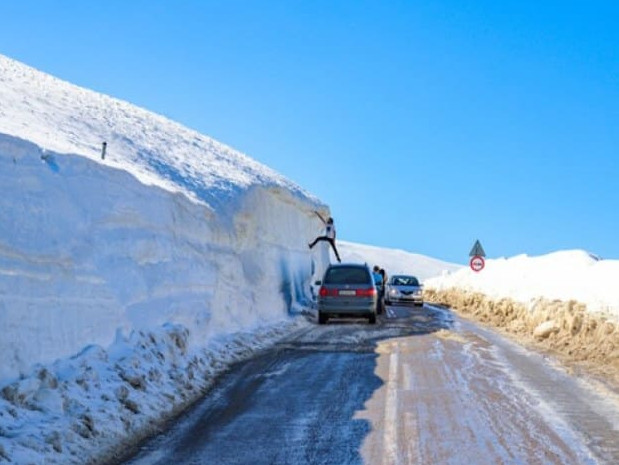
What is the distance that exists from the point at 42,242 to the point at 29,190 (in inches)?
28.1

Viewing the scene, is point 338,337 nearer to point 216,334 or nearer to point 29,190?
point 216,334

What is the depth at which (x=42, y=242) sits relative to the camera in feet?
31.6

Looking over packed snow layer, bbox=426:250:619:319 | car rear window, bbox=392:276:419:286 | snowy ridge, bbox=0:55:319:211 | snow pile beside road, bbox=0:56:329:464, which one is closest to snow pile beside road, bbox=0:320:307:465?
snow pile beside road, bbox=0:56:329:464

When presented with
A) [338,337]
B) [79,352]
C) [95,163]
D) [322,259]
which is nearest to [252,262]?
[338,337]

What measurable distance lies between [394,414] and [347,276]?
14.9 meters

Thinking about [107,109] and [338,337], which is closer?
[338,337]

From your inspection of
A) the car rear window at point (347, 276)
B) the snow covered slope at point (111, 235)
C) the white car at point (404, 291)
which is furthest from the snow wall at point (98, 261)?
the white car at point (404, 291)

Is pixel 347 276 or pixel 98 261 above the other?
pixel 347 276

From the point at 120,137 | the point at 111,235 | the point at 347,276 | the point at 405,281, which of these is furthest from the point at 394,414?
the point at 405,281

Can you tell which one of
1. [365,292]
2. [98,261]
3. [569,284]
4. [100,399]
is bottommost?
[100,399]

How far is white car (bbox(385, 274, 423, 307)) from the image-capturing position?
37.0 meters

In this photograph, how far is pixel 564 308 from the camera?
64.0 ft

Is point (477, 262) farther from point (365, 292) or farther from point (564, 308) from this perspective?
point (564, 308)

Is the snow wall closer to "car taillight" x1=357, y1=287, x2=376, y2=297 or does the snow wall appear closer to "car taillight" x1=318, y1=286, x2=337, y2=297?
"car taillight" x1=318, y1=286, x2=337, y2=297
